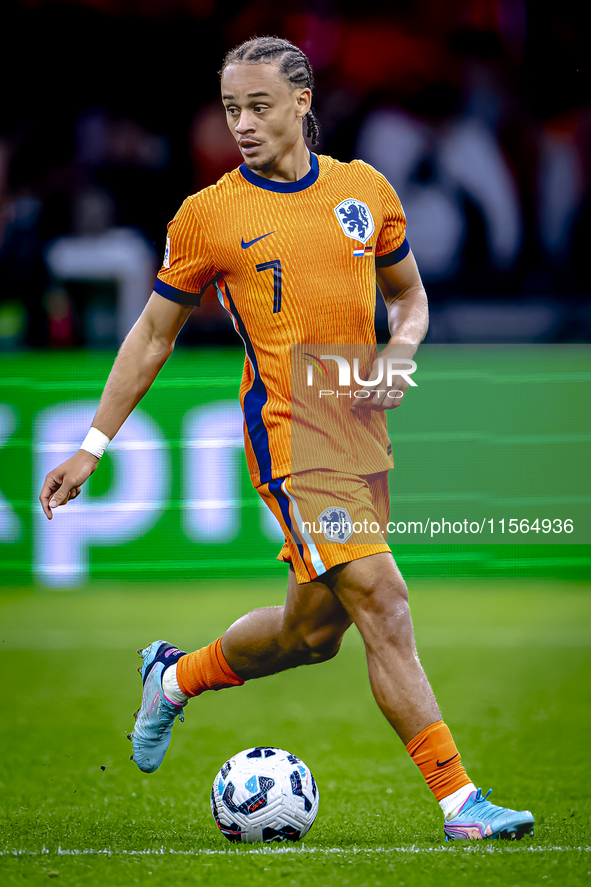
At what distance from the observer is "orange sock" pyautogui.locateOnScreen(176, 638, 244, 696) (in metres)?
3.39

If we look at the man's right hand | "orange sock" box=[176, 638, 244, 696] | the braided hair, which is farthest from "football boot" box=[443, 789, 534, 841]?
the braided hair

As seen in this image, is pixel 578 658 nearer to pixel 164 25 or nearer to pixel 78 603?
pixel 78 603

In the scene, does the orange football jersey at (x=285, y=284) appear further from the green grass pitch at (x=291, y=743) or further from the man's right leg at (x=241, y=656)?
the green grass pitch at (x=291, y=743)

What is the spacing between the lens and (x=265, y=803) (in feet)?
9.83

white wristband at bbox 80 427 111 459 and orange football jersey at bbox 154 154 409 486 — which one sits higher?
orange football jersey at bbox 154 154 409 486

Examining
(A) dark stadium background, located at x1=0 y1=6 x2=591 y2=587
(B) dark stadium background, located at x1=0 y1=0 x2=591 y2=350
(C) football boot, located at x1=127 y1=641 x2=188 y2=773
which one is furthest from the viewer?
(B) dark stadium background, located at x1=0 y1=0 x2=591 y2=350

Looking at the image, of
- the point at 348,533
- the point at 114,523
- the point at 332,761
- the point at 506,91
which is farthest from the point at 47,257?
the point at 348,533

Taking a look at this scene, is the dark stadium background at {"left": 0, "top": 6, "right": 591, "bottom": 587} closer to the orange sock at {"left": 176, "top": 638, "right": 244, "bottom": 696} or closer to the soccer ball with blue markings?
the orange sock at {"left": 176, "top": 638, "right": 244, "bottom": 696}

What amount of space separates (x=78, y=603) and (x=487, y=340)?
3945 mm

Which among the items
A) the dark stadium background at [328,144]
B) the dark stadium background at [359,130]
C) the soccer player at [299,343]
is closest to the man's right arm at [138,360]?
the soccer player at [299,343]

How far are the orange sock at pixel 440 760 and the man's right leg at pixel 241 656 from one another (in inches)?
16.2

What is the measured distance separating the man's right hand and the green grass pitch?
35.7 inches

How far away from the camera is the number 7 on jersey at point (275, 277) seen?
305 centimetres

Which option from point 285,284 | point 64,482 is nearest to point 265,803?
point 64,482
